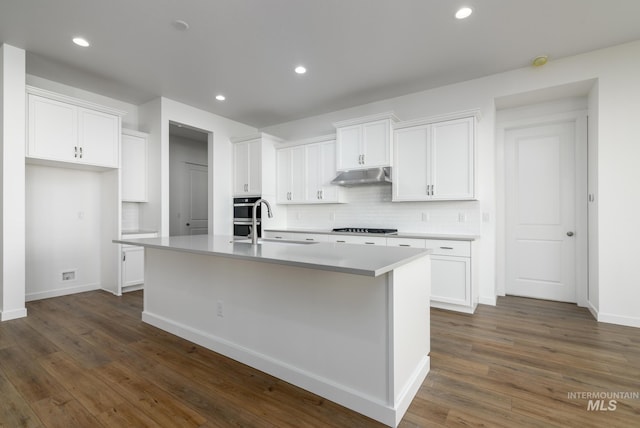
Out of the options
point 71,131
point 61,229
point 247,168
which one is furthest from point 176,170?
point 71,131

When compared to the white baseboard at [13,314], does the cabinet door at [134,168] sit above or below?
above

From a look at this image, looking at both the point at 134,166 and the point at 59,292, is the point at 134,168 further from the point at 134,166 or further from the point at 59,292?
the point at 59,292

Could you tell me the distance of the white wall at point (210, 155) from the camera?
4.55m

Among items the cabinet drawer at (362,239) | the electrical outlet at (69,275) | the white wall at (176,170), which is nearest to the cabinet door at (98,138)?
the electrical outlet at (69,275)

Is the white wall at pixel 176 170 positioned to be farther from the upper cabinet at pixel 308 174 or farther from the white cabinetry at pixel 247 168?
the upper cabinet at pixel 308 174

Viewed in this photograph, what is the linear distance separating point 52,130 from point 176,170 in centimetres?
291

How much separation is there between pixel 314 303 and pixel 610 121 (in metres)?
3.67

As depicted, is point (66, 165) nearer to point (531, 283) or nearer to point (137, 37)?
point (137, 37)

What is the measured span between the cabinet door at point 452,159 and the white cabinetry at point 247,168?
112 inches

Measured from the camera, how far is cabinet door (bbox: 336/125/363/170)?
4.33m

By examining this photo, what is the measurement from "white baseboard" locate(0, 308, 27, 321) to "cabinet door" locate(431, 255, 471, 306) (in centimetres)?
462

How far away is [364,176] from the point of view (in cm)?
421

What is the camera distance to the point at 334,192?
15.6 ft

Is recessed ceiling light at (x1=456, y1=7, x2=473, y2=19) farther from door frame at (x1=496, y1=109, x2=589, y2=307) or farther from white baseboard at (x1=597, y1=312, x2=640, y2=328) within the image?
white baseboard at (x1=597, y1=312, x2=640, y2=328)
